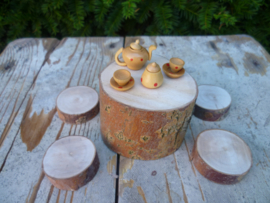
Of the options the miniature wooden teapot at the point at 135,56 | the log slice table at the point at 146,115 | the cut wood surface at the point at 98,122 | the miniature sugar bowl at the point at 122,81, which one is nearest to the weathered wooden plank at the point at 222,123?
the cut wood surface at the point at 98,122

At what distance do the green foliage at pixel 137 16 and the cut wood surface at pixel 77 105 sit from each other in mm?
963

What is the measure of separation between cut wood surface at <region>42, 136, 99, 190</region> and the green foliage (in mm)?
1348

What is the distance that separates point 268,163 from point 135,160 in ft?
2.50

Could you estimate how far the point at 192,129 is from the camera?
1381 mm

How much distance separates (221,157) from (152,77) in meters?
0.55

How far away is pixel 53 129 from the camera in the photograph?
133cm

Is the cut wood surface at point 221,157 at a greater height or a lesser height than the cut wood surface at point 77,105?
greater

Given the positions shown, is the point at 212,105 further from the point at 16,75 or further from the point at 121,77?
the point at 16,75

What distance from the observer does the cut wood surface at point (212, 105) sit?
1381mm

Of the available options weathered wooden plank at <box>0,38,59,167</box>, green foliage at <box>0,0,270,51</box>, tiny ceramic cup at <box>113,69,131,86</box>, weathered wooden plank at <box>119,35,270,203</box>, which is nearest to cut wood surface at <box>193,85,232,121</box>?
weathered wooden plank at <box>119,35,270,203</box>

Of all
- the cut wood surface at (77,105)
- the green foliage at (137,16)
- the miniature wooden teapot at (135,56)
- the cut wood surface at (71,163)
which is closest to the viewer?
the cut wood surface at (71,163)

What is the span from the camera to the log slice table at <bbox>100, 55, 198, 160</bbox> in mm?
974

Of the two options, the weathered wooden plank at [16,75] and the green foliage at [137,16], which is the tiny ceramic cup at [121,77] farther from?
the green foliage at [137,16]

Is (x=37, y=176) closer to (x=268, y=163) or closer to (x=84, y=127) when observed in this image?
(x=84, y=127)
